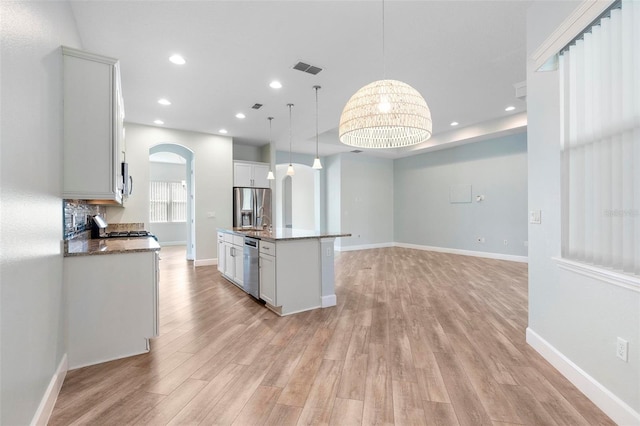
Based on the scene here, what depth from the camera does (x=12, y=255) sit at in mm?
1260

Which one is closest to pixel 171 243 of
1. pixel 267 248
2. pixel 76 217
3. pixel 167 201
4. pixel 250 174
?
pixel 167 201

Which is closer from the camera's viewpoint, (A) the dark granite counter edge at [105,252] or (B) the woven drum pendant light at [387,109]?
(B) the woven drum pendant light at [387,109]

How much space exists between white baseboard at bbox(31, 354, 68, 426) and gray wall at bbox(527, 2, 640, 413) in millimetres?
3185

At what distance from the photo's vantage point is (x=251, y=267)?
156 inches

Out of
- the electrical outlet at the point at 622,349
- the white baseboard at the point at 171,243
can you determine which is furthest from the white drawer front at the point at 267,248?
the white baseboard at the point at 171,243

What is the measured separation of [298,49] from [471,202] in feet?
A: 20.0

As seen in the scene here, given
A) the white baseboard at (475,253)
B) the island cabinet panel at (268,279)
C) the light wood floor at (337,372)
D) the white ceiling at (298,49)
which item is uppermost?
the white ceiling at (298,49)

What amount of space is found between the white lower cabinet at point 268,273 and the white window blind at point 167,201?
788 centimetres

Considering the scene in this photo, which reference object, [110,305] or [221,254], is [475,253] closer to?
[221,254]

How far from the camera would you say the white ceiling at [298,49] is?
8.47 feet

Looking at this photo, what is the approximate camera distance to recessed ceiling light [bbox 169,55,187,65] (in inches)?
131

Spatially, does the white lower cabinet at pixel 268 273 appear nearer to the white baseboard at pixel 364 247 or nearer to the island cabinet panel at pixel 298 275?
the island cabinet panel at pixel 298 275

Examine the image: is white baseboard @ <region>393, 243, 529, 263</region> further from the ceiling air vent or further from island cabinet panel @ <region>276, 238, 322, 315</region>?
the ceiling air vent

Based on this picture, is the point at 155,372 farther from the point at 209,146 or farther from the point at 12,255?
the point at 209,146
